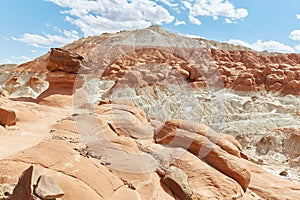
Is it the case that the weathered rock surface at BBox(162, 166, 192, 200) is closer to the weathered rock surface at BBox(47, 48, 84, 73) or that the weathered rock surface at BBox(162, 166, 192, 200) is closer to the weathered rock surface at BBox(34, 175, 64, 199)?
the weathered rock surface at BBox(34, 175, 64, 199)

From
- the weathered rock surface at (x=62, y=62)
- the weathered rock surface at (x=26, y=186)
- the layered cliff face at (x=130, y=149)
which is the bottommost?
the weathered rock surface at (x=26, y=186)

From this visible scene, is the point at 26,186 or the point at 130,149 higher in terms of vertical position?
the point at 130,149

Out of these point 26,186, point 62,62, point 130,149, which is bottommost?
point 26,186

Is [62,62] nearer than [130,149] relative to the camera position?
No

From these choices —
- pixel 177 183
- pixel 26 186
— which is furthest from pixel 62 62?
pixel 26 186

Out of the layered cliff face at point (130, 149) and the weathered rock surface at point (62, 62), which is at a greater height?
the weathered rock surface at point (62, 62)

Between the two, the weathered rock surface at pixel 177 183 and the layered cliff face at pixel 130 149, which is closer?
the layered cliff face at pixel 130 149

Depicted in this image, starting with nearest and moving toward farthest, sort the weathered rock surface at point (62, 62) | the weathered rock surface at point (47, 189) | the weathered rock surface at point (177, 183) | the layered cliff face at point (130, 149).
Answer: the weathered rock surface at point (47, 189) < the layered cliff face at point (130, 149) < the weathered rock surface at point (177, 183) < the weathered rock surface at point (62, 62)

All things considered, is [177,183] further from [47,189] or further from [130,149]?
[47,189]

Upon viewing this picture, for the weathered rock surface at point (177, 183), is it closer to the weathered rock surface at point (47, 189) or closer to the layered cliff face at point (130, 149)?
the layered cliff face at point (130, 149)

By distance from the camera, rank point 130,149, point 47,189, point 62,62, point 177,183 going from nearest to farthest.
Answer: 1. point 47,189
2. point 177,183
3. point 130,149
4. point 62,62

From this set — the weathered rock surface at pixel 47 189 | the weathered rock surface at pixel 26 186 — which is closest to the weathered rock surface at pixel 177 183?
the weathered rock surface at pixel 47 189

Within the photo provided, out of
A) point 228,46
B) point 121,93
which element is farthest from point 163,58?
point 228,46

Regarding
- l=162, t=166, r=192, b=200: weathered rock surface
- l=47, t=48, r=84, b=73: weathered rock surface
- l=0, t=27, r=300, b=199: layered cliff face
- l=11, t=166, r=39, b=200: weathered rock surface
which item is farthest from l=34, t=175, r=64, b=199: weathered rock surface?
l=47, t=48, r=84, b=73: weathered rock surface
